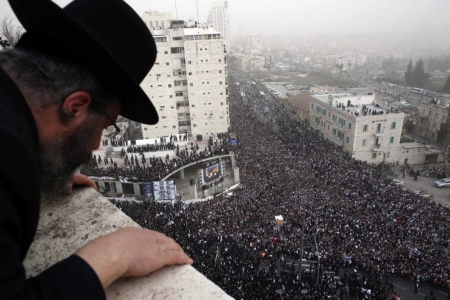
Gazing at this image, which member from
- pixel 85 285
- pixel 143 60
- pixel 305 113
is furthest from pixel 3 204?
pixel 305 113

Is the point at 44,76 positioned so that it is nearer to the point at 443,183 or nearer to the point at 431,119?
the point at 443,183

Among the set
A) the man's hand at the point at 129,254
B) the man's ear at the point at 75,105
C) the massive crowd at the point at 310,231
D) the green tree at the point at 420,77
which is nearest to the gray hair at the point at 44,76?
the man's ear at the point at 75,105

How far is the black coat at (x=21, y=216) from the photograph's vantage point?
0.93 meters

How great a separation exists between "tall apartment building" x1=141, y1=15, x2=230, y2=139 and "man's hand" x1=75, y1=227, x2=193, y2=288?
32.0 meters

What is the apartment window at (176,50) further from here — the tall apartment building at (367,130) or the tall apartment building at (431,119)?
the tall apartment building at (431,119)

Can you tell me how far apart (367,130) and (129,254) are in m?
32.7

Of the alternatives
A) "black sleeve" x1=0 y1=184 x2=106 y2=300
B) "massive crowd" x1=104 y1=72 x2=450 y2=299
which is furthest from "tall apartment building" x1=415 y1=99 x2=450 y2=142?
"black sleeve" x1=0 y1=184 x2=106 y2=300

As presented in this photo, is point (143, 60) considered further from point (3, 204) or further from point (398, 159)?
point (398, 159)

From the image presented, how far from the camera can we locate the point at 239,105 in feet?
184

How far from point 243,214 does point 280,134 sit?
20772mm

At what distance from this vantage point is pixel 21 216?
1.07 m

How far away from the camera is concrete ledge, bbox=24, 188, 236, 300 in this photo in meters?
1.50

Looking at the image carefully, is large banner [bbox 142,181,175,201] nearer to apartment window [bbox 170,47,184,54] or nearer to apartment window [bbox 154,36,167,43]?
apartment window [bbox 170,47,184,54]

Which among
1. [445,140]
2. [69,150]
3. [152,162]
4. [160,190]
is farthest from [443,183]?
[69,150]
